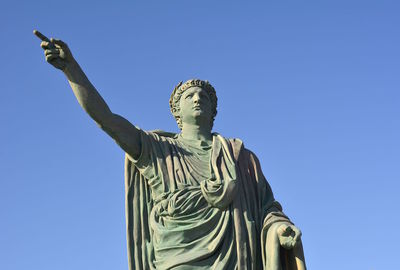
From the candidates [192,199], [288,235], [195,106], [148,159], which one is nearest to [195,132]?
[195,106]

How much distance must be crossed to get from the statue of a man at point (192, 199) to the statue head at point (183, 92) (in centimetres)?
24

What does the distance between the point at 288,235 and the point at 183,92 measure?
3.00m

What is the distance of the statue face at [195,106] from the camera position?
12.8m

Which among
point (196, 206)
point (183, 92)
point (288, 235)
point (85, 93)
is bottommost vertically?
point (288, 235)

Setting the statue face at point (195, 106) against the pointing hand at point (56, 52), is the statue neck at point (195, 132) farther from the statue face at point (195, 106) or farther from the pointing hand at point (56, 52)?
the pointing hand at point (56, 52)

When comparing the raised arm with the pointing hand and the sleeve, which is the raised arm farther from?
the sleeve

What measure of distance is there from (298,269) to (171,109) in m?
3.44

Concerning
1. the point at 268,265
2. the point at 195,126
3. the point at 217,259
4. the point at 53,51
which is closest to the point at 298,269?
the point at 268,265

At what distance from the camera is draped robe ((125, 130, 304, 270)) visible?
1152 centimetres

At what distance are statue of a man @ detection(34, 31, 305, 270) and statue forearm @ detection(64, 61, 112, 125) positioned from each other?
1 centimetres

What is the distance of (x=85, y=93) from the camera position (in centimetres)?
1185

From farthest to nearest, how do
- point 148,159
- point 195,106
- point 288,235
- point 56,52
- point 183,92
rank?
point 183,92 < point 195,106 < point 148,159 < point 56,52 < point 288,235

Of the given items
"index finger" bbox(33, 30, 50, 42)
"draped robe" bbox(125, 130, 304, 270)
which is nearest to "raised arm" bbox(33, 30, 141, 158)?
"index finger" bbox(33, 30, 50, 42)

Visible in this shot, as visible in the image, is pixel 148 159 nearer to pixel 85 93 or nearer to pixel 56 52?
pixel 85 93
